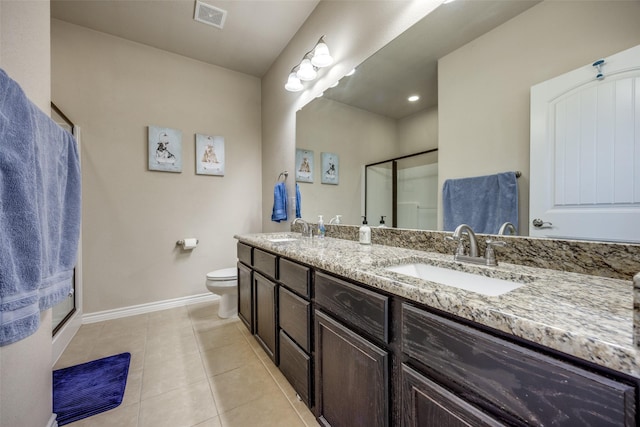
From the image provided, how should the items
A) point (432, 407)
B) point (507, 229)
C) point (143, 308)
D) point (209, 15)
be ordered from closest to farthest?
point (432, 407) → point (507, 229) → point (209, 15) → point (143, 308)

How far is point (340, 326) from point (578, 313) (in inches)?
26.9

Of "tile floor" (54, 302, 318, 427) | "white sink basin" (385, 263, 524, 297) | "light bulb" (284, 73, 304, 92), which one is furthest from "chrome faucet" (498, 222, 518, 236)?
"light bulb" (284, 73, 304, 92)

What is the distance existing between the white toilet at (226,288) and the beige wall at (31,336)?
1.19 metres

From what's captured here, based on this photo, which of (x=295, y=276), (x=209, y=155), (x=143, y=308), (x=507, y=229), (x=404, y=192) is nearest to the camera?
(x=507, y=229)

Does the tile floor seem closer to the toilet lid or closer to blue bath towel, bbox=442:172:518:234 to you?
the toilet lid

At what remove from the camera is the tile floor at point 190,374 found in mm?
1256

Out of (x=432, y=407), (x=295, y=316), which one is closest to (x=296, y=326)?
(x=295, y=316)

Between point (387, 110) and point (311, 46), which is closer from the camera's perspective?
point (387, 110)

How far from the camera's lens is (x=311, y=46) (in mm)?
2213

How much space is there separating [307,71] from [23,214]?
194 cm

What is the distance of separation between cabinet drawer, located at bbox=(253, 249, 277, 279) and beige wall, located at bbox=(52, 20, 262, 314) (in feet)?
4.43

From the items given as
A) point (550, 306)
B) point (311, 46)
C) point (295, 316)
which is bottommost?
point (295, 316)

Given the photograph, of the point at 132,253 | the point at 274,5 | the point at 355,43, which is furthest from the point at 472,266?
the point at 132,253

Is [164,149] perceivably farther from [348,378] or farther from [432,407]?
[432,407]
